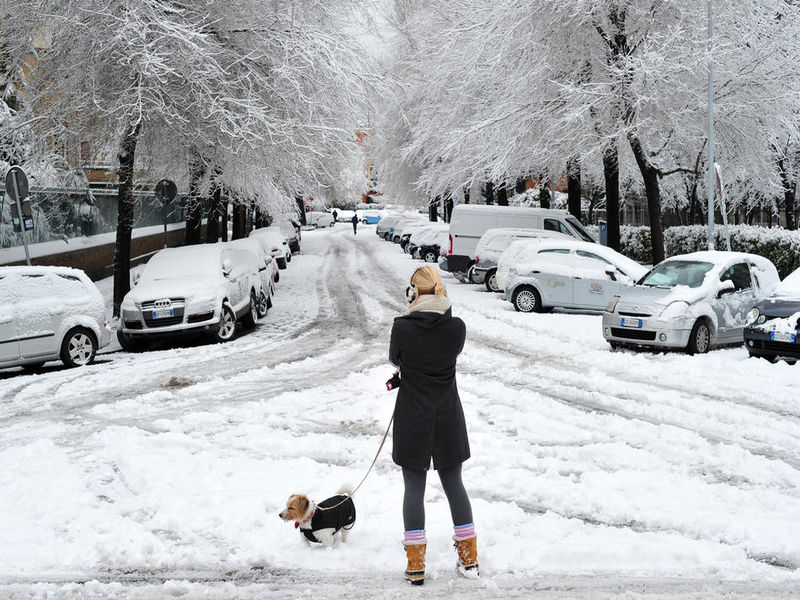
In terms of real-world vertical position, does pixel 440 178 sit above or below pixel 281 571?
above

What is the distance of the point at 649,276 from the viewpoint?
50.8 feet

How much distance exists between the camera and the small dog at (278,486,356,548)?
5535 mm

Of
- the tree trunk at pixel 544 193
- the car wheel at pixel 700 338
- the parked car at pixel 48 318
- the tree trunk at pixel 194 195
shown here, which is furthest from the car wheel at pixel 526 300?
the tree trunk at pixel 544 193

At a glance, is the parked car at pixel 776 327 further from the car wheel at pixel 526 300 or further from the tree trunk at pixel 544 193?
the tree trunk at pixel 544 193

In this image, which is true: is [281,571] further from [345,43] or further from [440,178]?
[440,178]

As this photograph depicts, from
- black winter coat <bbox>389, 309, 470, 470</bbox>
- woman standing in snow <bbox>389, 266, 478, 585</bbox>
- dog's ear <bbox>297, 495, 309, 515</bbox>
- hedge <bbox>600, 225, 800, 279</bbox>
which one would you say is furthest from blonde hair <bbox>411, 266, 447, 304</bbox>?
hedge <bbox>600, 225, 800, 279</bbox>

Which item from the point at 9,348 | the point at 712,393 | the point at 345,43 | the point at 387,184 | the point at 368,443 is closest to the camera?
the point at 368,443

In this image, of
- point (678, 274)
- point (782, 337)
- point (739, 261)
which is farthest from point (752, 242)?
point (782, 337)

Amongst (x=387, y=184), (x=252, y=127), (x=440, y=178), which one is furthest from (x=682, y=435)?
(x=387, y=184)

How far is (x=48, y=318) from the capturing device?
1376 cm

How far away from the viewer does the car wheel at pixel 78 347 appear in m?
14.1

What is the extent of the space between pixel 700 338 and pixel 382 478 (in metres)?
8.48

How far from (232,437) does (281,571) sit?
Answer: 3.43 metres

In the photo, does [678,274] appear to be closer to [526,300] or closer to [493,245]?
[526,300]
